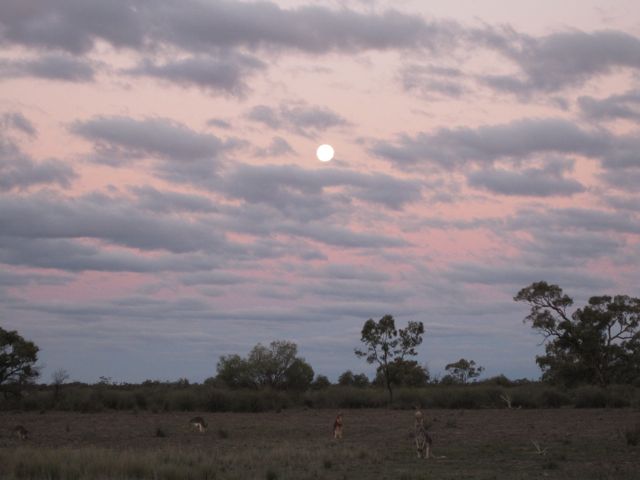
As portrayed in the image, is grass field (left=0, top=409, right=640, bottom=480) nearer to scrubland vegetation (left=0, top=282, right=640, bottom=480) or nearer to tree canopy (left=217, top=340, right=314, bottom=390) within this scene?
scrubland vegetation (left=0, top=282, right=640, bottom=480)

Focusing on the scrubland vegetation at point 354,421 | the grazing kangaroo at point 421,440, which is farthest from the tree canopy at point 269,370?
the grazing kangaroo at point 421,440

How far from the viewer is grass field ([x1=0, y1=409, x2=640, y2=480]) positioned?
20188 mm

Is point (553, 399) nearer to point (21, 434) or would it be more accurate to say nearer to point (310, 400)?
point (310, 400)

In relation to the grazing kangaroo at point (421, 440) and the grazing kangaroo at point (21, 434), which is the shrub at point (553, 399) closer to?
the grazing kangaroo at point (421, 440)

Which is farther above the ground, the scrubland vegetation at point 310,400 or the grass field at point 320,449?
the scrubland vegetation at point 310,400

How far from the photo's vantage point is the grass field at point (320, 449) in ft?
66.2

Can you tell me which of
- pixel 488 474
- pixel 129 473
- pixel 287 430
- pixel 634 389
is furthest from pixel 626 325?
pixel 129 473

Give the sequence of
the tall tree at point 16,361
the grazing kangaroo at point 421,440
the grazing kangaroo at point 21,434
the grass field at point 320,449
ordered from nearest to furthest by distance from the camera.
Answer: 1. the grass field at point 320,449
2. the grazing kangaroo at point 421,440
3. the grazing kangaroo at point 21,434
4. the tall tree at point 16,361

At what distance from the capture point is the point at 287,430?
1501 inches

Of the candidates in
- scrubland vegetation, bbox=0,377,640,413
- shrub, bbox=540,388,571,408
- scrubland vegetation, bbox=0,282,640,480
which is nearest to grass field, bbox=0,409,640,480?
scrubland vegetation, bbox=0,282,640,480

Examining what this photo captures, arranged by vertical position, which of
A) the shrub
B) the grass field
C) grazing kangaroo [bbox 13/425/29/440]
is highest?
the shrub

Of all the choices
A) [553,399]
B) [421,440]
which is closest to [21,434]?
[421,440]

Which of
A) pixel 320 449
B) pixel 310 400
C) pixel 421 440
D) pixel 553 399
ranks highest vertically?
pixel 310 400

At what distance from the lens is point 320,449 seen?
2678cm
